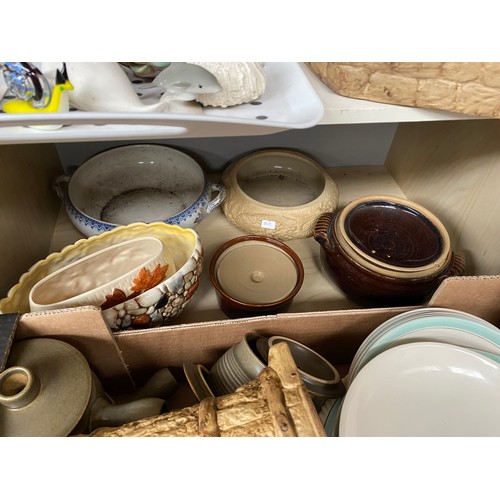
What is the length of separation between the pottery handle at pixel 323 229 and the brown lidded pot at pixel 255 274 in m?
0.06

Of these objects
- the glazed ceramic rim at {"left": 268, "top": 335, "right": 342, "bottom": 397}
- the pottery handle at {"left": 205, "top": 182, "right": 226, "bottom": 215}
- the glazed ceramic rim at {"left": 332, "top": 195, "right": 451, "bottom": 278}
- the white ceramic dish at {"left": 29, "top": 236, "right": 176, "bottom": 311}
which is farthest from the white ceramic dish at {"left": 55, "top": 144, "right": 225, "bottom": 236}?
the glazed ceramic rim at {"left": 268, "top": 335, "right": 342, "bottom": 397}

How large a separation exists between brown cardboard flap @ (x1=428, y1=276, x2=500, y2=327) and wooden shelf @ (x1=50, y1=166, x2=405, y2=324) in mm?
185

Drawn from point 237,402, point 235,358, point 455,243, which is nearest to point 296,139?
point 455,243

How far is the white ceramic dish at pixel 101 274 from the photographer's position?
1.78 ft

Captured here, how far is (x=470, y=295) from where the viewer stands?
0.58 m

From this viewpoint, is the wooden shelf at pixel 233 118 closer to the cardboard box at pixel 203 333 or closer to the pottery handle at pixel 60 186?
the cardboard box at pixel 203 333

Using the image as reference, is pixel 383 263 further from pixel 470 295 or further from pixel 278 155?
pixel 278 155

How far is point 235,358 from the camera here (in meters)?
0.54

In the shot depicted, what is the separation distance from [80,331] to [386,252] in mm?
510

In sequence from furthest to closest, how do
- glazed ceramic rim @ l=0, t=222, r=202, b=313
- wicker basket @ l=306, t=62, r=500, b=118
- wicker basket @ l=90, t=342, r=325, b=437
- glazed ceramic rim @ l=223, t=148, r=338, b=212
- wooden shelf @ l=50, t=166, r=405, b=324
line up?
glazed ceramic rim @ l=223, t=148, r=338, b=212
wooden shelf @ l=50, t=166, r=405, b=324
glazed ceramic rim @ l=0, t=222, r=202, b=313
wicker basket @ l=306, t=62, r=500, b=118
wicker basket @ l=90, t=342, r=325, b=437

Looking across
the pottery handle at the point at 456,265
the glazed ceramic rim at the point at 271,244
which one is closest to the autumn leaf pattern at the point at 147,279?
the glazed ceramic rim at the point at 271,244

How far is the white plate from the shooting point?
0.52 meters

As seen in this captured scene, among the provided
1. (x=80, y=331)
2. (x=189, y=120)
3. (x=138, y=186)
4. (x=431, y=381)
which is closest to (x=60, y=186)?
(x=138, y=186)

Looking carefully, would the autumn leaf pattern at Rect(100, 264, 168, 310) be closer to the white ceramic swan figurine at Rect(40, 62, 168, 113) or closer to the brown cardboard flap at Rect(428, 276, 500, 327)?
the white ceramic swan figurine at Rect(40, 62, 168, 113)
